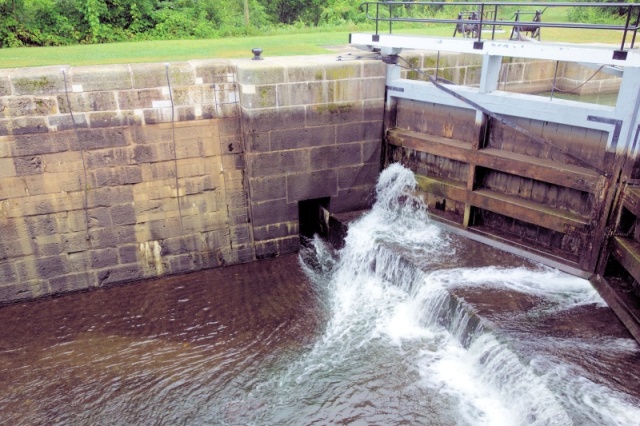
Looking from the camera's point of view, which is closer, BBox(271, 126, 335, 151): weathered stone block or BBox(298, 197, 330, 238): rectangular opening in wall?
BBox(271, 126, 335, 151): weathered stone block

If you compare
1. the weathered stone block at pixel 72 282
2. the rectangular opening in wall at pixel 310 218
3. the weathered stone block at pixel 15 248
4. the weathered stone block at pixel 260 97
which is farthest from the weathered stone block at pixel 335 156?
the weathered stone block at pixel 15 248

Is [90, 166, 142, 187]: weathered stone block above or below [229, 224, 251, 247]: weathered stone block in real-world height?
above

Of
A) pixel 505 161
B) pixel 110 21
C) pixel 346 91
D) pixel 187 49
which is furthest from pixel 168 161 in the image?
pixel 110 21

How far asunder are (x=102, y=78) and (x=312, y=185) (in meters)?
3.36

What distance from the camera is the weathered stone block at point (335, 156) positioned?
771 centimetres

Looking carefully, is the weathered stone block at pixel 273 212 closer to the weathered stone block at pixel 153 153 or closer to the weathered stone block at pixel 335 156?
the weathered stone block at pixel 335 156

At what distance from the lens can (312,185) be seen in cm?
786

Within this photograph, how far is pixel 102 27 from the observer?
11727 mm

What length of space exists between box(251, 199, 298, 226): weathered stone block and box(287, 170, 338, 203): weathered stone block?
0.43ft

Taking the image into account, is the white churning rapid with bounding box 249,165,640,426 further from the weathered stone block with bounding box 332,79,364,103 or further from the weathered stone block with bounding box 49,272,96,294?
the weathered stone block with bounding box 49,272,96,294

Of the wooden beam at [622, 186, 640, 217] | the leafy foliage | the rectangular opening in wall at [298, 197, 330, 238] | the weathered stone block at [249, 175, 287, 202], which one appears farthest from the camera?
the leafy foliage

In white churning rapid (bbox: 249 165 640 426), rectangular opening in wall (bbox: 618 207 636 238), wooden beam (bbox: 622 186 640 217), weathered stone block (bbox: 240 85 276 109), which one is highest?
weathered stone block (bbox: 240 85 276 109)

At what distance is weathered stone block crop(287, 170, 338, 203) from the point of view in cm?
774

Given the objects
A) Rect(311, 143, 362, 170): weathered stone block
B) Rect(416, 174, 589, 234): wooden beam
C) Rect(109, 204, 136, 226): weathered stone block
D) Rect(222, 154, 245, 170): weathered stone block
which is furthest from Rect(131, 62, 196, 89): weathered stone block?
Rect(416, 174, 589, 234): wooden beam
